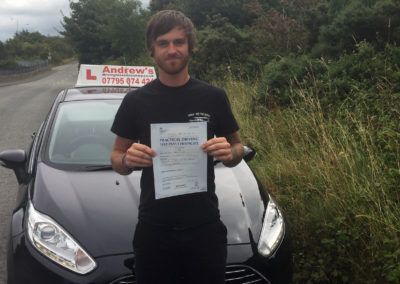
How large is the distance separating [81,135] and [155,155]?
221 centimetres

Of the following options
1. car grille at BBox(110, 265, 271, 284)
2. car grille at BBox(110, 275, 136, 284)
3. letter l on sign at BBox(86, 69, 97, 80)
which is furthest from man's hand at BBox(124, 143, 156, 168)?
letter l on sign at BBox(86, 69, 97, 80)

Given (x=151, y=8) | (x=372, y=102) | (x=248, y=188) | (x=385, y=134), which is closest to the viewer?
(x=248, y=188)

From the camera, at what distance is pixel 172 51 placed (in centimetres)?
209

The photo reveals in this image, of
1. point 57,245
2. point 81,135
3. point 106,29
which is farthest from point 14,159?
point 106,29

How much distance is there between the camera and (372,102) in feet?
17.3

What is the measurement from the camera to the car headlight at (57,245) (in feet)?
8.71

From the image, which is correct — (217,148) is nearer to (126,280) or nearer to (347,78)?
(126,280)

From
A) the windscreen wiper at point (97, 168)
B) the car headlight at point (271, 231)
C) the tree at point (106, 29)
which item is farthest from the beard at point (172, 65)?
the tree at point (106, 29)

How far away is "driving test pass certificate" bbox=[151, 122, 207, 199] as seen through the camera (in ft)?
6.82

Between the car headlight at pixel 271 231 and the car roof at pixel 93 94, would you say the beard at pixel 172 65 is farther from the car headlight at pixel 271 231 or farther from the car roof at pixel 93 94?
the car roof at pixel 93 94

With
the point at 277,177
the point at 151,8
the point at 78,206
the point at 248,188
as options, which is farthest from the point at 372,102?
the point at 151,8

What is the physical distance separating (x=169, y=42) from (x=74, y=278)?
136 centimetres

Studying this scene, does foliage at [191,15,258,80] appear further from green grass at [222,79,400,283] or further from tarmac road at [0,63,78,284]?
green grass at [222,79,400,283]

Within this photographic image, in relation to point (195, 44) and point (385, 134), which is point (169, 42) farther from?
point (385, 134)
